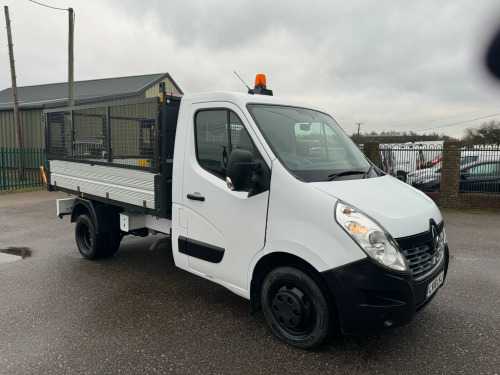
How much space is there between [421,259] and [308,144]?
1.38 meters

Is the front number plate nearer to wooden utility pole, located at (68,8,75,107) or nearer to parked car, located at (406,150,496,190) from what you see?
parked car, located at (406,150,496,190)

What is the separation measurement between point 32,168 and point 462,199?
15.3 meters

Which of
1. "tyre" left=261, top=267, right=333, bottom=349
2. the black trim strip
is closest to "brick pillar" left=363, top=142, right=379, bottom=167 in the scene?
the black trim strip

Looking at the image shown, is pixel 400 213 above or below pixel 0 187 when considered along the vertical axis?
above

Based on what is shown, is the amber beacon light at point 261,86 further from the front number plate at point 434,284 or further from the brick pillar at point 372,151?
the brick pillar at point 372,151

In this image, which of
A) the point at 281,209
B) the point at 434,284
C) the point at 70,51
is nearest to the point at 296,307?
the point at 281,209

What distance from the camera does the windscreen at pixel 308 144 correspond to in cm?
318

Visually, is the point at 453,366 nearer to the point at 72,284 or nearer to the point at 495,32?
the point at 72,284

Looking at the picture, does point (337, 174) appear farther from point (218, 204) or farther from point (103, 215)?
point (103, 215)

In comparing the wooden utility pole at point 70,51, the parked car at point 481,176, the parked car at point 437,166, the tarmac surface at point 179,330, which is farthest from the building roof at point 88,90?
the tarmac surface at point 179,330

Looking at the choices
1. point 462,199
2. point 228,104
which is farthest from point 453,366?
point 462,199

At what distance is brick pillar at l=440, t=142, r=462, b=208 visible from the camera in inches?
418

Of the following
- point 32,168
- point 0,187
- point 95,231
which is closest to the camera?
point 95,231

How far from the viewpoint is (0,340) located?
324 cm
